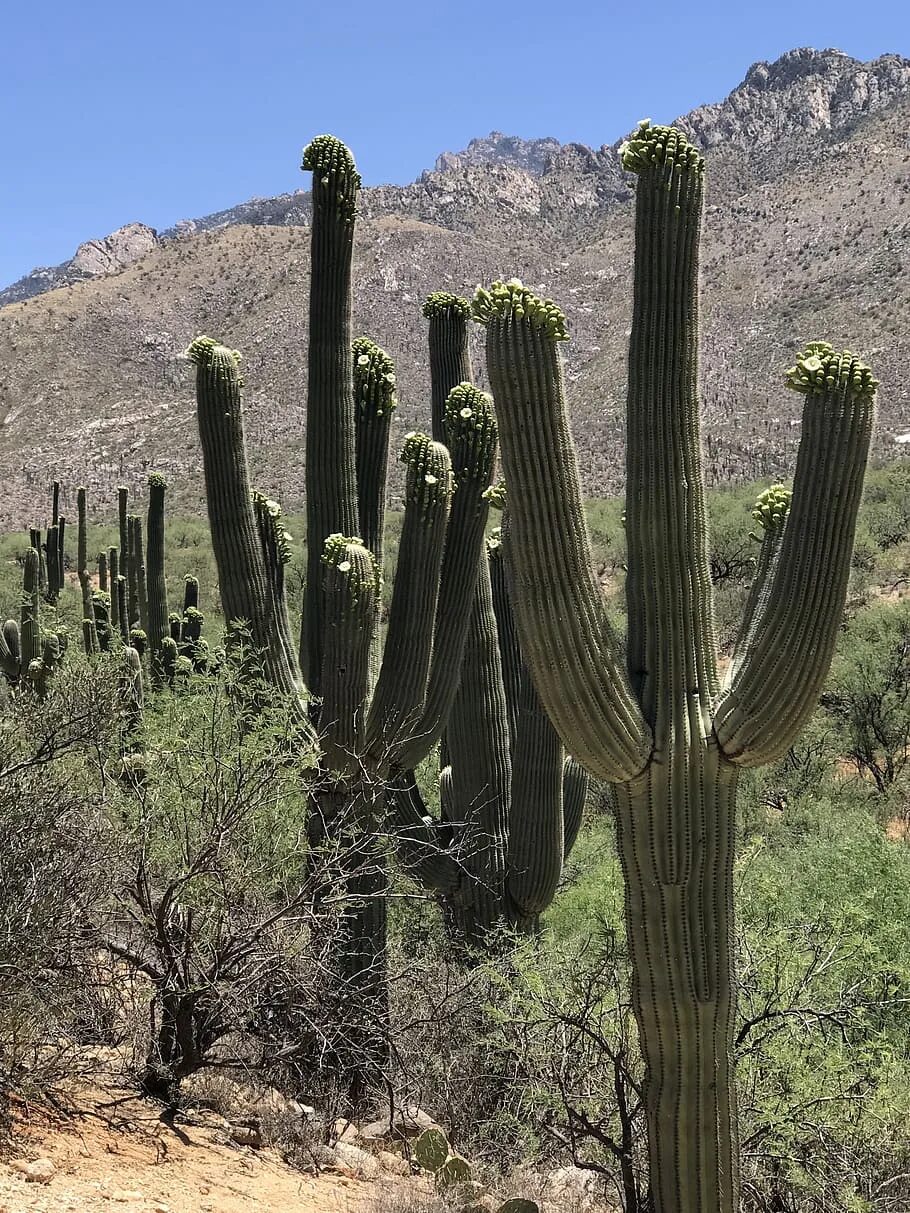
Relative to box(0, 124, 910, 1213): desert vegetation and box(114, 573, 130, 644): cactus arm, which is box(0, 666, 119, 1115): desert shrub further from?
box(114, 573, 130, 644): cactus arm

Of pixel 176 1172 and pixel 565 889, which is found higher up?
pixel 565 889

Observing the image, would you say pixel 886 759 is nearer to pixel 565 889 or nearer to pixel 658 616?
pixel 565 889

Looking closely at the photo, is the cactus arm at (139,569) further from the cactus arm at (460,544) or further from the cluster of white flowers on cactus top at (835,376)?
the cluster of white flowers on cactus top at (835,376)

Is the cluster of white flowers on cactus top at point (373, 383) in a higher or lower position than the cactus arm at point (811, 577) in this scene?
higher

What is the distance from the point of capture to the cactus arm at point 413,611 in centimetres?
773

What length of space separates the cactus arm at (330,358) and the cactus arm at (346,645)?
48 cm

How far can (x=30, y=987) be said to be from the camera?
5320 mm

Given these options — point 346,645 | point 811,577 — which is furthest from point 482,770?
point 811,577

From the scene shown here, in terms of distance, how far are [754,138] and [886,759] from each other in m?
72.4

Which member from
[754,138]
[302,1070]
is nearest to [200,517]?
[302,1070]

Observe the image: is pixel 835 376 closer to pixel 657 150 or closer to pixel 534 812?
pixel 657 150

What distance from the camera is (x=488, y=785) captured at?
9219 millimetres

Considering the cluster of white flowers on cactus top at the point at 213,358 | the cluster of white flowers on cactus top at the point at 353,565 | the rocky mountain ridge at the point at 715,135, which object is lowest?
the cluster of white flowers on cactus top at the point at 353,565

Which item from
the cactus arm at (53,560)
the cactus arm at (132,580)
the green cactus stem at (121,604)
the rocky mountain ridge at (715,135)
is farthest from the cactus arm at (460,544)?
the rocky mountain ridge at (715,135)
